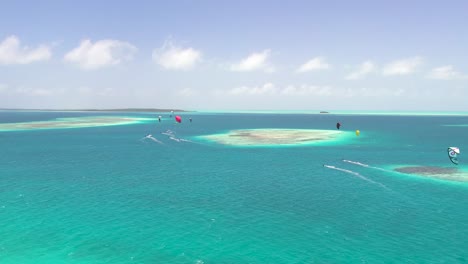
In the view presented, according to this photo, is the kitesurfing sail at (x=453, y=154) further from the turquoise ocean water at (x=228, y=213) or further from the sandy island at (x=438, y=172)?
the sandy island at (x=438, y=172)

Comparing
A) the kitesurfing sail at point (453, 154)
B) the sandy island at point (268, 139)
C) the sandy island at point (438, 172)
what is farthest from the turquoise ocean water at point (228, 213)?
the sandy island at point (268, 139)

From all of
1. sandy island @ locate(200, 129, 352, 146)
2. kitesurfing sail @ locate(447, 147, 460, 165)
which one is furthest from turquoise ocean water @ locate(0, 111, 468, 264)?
sandy island @ locate(200, 129, 352, 146)

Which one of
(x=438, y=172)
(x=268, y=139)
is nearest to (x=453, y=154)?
(x=438, y=172)

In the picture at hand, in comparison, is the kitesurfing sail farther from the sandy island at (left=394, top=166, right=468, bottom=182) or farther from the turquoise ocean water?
the sandy island at (left=394, top=166, right=468, bottom=182)

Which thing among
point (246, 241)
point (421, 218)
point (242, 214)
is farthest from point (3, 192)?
point (421, 218)

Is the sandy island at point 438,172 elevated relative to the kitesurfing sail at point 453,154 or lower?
lower

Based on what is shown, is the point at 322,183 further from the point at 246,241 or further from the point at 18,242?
the point at 18,242
